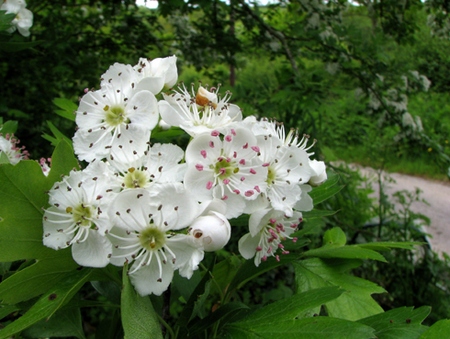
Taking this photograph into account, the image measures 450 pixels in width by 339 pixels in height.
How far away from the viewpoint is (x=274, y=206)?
29.9 inches

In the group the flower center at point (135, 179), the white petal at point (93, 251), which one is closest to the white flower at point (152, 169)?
the flower center at point (135, 179)

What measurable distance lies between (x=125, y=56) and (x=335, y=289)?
2723mm

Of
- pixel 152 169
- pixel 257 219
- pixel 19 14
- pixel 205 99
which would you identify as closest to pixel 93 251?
pixel 152 169

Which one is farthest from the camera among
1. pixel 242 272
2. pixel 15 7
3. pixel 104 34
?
pixel 104 34

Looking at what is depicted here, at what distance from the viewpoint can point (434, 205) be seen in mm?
4613

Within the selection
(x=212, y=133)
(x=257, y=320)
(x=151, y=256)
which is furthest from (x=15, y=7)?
(x=257, y=320)

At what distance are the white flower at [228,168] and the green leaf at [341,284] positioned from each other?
0.74 ft

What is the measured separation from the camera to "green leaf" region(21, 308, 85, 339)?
2.55 feet

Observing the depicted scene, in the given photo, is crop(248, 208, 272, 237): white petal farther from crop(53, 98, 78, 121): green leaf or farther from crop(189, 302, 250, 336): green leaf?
crop(53, 98, 78, 121): green leaf

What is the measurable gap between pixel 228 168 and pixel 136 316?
0.31 m

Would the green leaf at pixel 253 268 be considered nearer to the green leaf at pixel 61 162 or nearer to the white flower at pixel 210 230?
the white flower at pixel 210 230

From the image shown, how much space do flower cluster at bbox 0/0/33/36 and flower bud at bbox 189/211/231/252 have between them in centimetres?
121

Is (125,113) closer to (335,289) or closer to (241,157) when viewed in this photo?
(241,157)

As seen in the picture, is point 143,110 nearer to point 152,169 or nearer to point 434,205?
point 152,169
